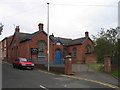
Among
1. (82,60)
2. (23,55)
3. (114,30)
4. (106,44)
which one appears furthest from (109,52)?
(23,55)

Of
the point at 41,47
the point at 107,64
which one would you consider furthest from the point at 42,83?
the point at 41,47

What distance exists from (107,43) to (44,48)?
11.9m

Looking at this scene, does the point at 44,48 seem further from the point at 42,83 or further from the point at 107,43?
the point at 42,83

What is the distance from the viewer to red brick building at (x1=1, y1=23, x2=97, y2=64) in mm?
26969

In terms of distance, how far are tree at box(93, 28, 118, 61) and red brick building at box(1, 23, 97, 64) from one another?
239 inches

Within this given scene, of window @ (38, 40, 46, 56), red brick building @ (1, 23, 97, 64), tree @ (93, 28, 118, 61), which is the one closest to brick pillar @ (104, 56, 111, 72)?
tree @ (93, 28, 118, 61)

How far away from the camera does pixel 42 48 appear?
28.0 m

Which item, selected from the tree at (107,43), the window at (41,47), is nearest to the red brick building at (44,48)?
the window at (41,47)

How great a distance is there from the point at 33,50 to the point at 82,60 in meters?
10.4

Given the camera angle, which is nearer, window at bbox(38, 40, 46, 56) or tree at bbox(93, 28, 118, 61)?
tree at bbox(93, 28, 118, 61)

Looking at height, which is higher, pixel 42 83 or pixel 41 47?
pixel 41 47

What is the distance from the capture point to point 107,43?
20484 mm

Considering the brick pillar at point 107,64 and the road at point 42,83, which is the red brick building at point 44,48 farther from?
the road at point 42,83

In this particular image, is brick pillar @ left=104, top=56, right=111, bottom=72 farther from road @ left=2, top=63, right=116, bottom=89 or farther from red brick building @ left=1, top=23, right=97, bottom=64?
red brick building @ left=1, top=23, right=97, bottom=64
